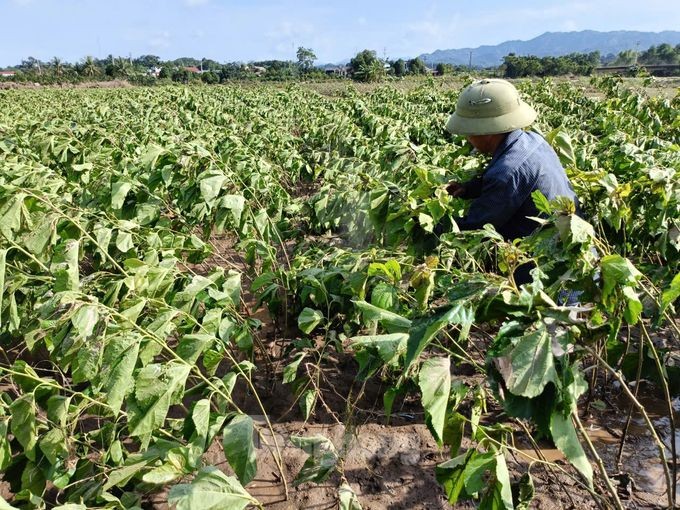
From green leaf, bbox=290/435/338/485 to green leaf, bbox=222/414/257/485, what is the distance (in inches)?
12.7

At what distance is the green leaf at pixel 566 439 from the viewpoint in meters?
Answer: 1.04

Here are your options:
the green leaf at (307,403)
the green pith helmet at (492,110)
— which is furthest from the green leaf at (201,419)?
the green pith helmet at (492,110)

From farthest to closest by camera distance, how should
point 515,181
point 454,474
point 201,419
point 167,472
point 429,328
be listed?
point 515,181 < point 201,419 < point 167,472 < point 454,474 < point 429,328

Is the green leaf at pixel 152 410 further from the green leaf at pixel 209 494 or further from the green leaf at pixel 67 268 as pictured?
the green leaf at pixel 67 268

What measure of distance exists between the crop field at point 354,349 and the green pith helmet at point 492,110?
29cm

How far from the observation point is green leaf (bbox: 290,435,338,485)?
1744mm

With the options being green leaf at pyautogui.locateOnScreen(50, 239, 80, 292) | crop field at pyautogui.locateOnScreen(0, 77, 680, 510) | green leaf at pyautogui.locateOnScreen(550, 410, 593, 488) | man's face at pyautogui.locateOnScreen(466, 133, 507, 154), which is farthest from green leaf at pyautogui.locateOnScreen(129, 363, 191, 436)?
man's face at pyautogui.locateOnScreen(466, 133, 507, 154)

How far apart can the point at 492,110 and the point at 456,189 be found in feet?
1.26

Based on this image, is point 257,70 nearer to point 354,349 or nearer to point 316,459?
point 354,349

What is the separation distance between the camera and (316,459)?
181cm

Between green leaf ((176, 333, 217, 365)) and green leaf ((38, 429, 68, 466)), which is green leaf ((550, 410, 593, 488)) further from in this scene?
green leaf ((38, 429, 68, 466))

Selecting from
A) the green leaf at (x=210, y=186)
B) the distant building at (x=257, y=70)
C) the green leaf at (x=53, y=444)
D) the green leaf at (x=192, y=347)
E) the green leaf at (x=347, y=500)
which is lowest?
the green leaf at (x=347, y=500)

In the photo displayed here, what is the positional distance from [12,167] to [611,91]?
29.3 ft

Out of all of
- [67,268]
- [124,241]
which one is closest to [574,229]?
[67,268]
